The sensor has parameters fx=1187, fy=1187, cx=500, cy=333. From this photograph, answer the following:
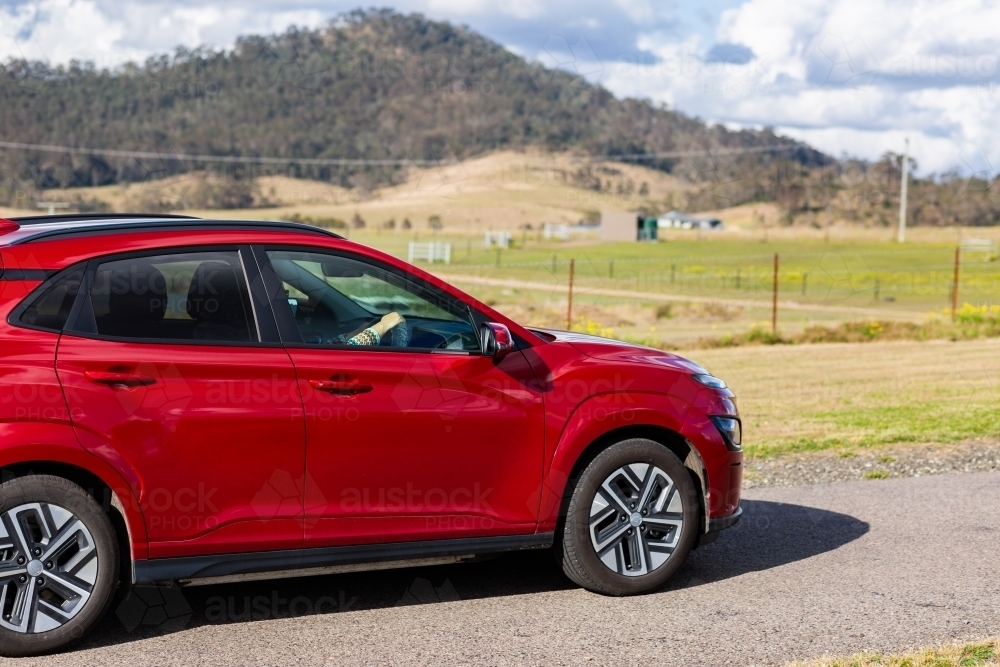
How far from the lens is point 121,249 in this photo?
511 centimetres

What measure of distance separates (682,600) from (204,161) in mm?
142606

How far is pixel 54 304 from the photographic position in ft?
16.1

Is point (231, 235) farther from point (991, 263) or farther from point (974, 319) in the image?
point (991, 263)

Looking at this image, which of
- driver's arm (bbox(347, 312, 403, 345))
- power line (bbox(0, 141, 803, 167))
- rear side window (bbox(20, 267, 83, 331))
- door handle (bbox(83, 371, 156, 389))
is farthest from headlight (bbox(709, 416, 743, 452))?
power line (bbox(0, 141, 803, 167))

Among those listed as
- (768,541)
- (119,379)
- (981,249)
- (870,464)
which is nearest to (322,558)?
(119,379)

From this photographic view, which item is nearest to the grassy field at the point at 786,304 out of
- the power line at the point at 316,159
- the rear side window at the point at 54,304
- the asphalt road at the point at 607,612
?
the asphalt road at the point at 607,612

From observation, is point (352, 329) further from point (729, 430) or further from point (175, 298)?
point (729, 430)

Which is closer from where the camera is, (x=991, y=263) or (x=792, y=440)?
(x=792, y=440)

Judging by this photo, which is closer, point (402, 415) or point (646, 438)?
point (402, 415)

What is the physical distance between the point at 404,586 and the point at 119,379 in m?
1.95

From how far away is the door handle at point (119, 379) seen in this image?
484cm

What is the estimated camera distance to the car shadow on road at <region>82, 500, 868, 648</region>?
5.49 metres

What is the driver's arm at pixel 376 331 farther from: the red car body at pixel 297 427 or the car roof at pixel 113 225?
the car roof at pixel 113 225

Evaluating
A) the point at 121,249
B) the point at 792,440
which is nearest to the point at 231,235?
the point at 121,249
